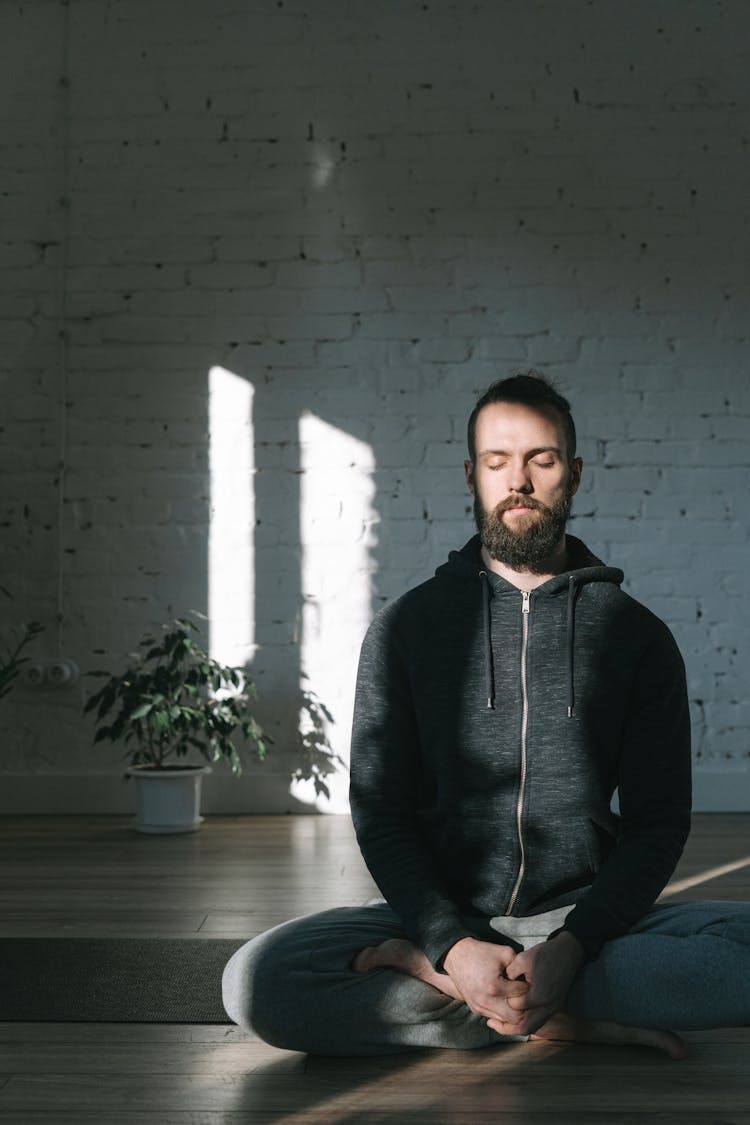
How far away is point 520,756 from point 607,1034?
1.46 feet

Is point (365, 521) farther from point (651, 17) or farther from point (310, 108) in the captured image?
point (651, 17)

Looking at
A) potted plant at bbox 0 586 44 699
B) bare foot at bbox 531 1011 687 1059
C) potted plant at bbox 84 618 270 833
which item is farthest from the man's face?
potted plant at bbox 0 586 44 699

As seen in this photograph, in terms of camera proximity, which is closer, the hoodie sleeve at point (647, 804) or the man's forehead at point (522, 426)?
the hoodie sleeve at point (647, 804)

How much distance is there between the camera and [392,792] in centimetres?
188

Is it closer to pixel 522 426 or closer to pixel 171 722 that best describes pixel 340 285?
pixel 171 722

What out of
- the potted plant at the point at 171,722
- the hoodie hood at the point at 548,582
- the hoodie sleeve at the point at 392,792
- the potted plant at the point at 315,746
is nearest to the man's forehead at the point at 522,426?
the hoodie hood at the point at 548,582

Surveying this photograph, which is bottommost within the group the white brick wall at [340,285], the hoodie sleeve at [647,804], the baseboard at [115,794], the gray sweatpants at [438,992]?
the baseboard at [115,794]

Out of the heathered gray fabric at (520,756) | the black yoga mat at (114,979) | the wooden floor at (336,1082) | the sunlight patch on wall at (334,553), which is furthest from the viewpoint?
the sunlight patch on wall at (334,553)

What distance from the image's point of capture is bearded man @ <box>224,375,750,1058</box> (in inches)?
70.0

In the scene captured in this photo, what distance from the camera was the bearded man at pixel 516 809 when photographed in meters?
1.78

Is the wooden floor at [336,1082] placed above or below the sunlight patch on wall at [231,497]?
below

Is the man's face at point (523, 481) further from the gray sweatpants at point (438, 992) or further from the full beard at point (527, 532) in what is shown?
the gray sweatpants at point (438, 992)

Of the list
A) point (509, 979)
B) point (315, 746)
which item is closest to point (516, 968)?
point (509, 979)

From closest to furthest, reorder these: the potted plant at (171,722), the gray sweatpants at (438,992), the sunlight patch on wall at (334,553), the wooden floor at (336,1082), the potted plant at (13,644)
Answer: the wooden floor at (336,1082) < the gray sweatpants at (438,992) < the potted plant at (171,722) < the potted plant at (13,644) < the sunlight patch on wall at (334,553)
